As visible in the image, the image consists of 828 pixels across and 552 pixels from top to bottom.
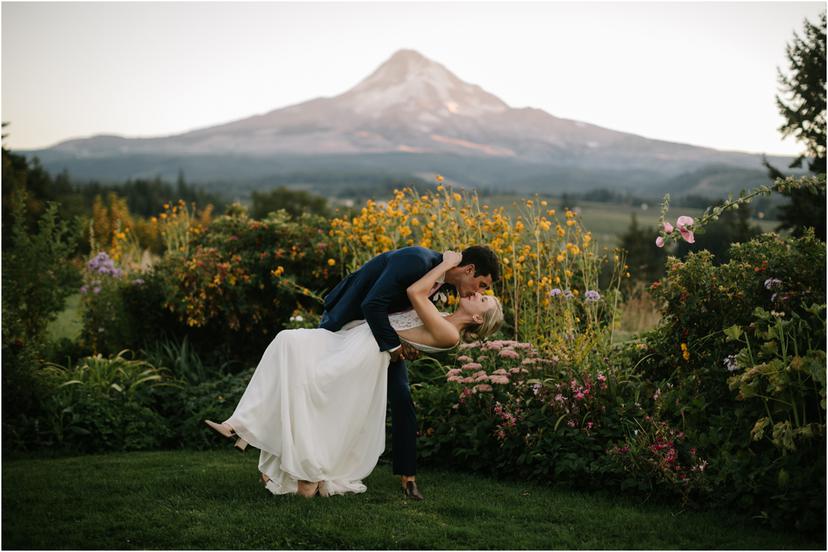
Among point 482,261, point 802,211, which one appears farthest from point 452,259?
point 802,211

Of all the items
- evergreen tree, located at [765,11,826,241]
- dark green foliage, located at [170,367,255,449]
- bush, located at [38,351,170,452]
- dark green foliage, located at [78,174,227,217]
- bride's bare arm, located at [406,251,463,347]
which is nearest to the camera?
bride's bare arm, located at [406,251,463,347]

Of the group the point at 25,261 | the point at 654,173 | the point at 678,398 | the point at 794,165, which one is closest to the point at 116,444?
the point at 25,261

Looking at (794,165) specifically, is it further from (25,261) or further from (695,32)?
(25,261)

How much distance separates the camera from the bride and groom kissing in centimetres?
463

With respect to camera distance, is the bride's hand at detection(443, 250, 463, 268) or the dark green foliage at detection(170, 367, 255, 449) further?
the dark green foliage at detection(170, 367, 255, 449)

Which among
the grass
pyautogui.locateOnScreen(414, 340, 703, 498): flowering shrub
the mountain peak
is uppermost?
the mountain peak

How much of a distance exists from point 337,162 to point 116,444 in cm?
14330

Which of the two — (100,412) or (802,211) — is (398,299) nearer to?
(100,412)

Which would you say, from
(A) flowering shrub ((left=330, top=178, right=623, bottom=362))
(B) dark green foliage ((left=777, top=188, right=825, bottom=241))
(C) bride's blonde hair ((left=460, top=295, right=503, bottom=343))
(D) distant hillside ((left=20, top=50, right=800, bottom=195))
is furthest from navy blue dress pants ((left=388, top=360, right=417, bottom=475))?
(D) distant hillside ((left=20, top=50, right=800, bottom=195))

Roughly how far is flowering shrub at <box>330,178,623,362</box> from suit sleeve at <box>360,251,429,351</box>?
2146mm

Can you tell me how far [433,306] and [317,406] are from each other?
0.88 m

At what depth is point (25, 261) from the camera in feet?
23.9

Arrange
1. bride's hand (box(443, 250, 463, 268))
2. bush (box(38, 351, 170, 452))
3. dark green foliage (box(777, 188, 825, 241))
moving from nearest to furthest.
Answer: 1. bride's hand (box(443, 250, 463, 268))
2. bush (box(38, 351, 170, 452))
3. dark green foliage (box(777, 188, 825, 241))

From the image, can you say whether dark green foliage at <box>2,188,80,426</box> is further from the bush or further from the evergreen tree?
the evergreen tree
